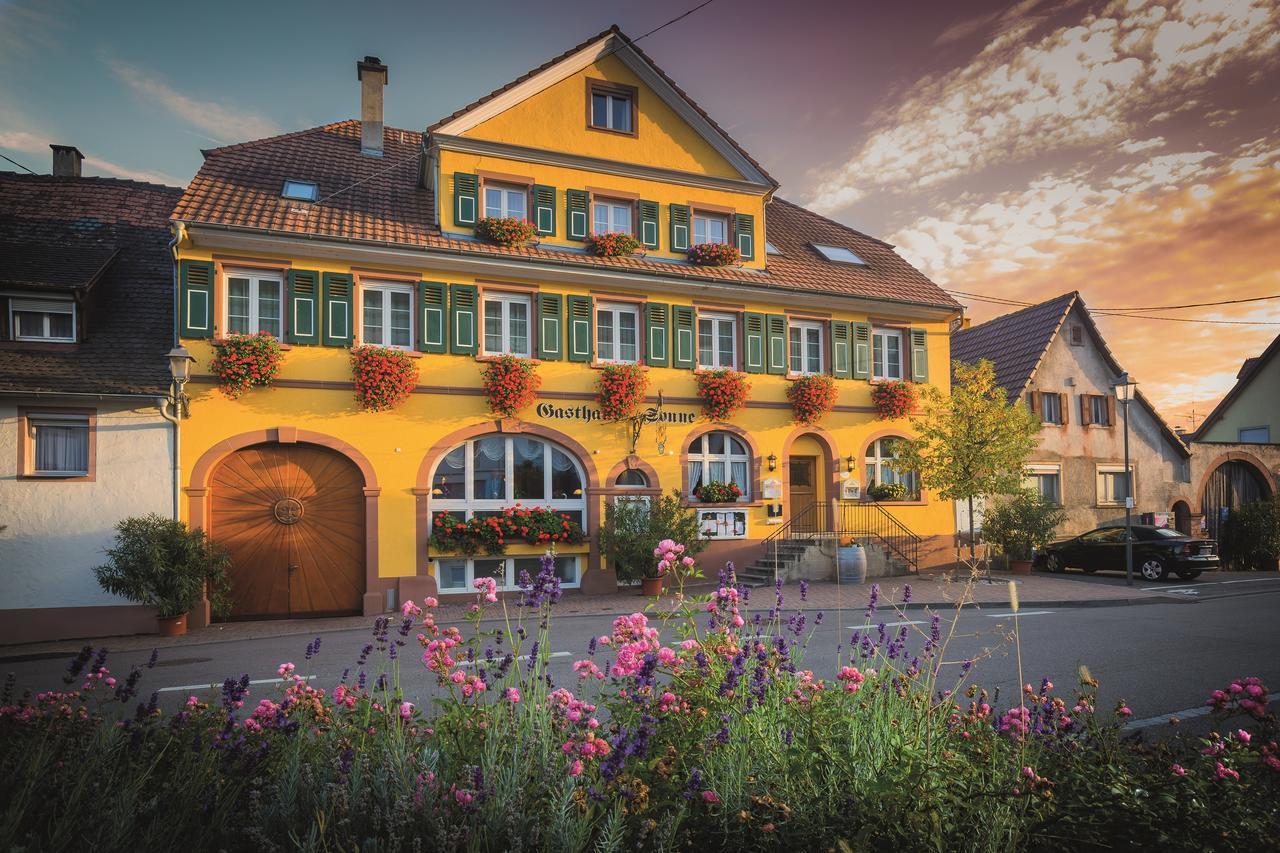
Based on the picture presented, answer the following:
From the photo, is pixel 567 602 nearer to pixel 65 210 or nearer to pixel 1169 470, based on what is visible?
pixel 65 210

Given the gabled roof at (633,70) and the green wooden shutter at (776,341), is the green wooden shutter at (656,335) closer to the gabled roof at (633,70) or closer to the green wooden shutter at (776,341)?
the green wooden shutter at (776,341)

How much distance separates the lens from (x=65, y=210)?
644 inches

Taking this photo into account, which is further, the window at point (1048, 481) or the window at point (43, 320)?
the window at point (1048, 481)

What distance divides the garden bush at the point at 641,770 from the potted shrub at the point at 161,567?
373 inches

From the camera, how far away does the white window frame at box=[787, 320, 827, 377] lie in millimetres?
18766

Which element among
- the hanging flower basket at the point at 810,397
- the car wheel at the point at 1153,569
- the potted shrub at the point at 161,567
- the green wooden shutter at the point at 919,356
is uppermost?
the green wooden shutter at the point at 919,356

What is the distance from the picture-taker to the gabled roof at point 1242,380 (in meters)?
29.0

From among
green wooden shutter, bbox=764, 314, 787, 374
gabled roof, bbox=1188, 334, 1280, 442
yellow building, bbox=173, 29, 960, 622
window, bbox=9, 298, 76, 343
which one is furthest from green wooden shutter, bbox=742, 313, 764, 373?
gabled roof, bbox=1188, 334, 1280, 442

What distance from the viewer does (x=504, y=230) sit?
15.8 meters

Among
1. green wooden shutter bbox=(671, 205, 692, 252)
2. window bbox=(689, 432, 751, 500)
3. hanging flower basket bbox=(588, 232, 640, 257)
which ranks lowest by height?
window bbox=(689, 432, 751, 500)

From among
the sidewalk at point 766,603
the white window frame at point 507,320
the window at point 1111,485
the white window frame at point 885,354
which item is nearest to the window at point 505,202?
the white window frame at point 507,320

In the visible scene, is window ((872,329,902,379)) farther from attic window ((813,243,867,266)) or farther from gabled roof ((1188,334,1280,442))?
gabled roof ((1188,334,1280,442))

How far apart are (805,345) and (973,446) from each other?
14.7 ft

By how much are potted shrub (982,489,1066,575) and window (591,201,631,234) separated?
12002 mm
